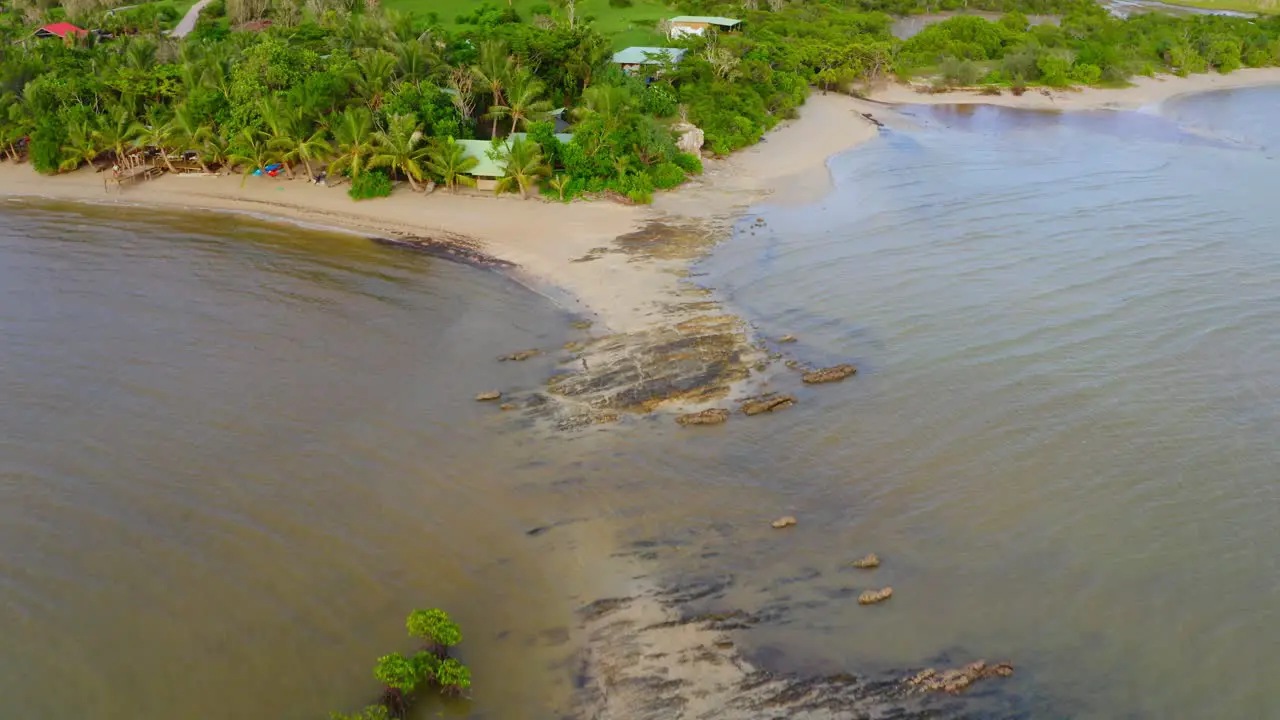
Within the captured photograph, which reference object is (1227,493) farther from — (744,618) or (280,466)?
(280,466)

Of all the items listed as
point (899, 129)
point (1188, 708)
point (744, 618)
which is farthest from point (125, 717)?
point (899, 129)

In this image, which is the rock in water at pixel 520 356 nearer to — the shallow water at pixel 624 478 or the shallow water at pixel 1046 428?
the shallow water at pixel 624 478

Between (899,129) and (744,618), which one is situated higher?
(899,129)

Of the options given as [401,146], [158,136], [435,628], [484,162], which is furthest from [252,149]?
[435,628]

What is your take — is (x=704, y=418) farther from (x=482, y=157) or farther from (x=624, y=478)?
(x=482, y=157)

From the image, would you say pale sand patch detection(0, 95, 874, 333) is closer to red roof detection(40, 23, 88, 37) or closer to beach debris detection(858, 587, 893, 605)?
beach debris detection(858, 587, 893, 605)

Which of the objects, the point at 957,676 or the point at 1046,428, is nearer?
the point at 957,676

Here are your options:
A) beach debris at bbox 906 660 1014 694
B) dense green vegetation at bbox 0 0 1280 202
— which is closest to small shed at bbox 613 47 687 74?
dense green vegetation at bbox 0 0 1280 202
